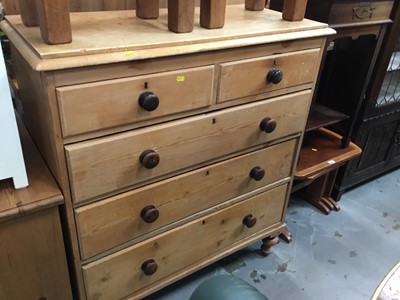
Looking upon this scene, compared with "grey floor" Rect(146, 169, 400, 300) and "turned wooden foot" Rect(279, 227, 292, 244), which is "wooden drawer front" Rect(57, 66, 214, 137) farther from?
"turned wooden foot" Rect(279, 227, 292, 244)

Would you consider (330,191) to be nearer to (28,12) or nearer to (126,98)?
(126,98)

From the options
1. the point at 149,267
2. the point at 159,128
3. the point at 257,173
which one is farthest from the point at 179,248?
the point at 159,128

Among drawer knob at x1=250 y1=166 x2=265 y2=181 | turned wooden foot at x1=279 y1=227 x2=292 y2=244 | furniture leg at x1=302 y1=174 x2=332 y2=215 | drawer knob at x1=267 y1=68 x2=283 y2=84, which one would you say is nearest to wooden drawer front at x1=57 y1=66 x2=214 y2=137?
drawer knob at x1=267 y1=68 x2=283 y2=84

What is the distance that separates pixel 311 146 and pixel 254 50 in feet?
3.06

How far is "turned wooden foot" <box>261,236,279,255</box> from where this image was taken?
1710 millimetres

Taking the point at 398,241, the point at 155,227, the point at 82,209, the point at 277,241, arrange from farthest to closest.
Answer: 1. the point at 398,241
2. the point at 277,241
3. the point at 155,227
4. the point at 82,209

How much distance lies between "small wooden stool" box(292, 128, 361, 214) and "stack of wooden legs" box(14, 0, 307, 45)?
0.73 metres

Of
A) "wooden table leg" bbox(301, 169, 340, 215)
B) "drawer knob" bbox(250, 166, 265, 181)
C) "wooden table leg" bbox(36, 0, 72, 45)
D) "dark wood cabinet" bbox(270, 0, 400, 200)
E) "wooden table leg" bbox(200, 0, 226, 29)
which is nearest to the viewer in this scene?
"wooden table leg" bbox(36, 0, 72, 45)

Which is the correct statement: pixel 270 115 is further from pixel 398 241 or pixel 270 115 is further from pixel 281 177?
pixel 398 241

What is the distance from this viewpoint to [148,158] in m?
1.03

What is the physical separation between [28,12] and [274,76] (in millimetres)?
730

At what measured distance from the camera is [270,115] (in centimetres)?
129

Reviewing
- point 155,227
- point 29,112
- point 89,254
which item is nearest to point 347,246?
point 155,227

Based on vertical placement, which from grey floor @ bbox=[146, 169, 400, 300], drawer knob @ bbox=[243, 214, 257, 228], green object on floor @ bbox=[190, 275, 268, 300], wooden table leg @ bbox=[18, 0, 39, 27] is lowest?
grey floor @ bbox=[146, 169, 400, 300]
